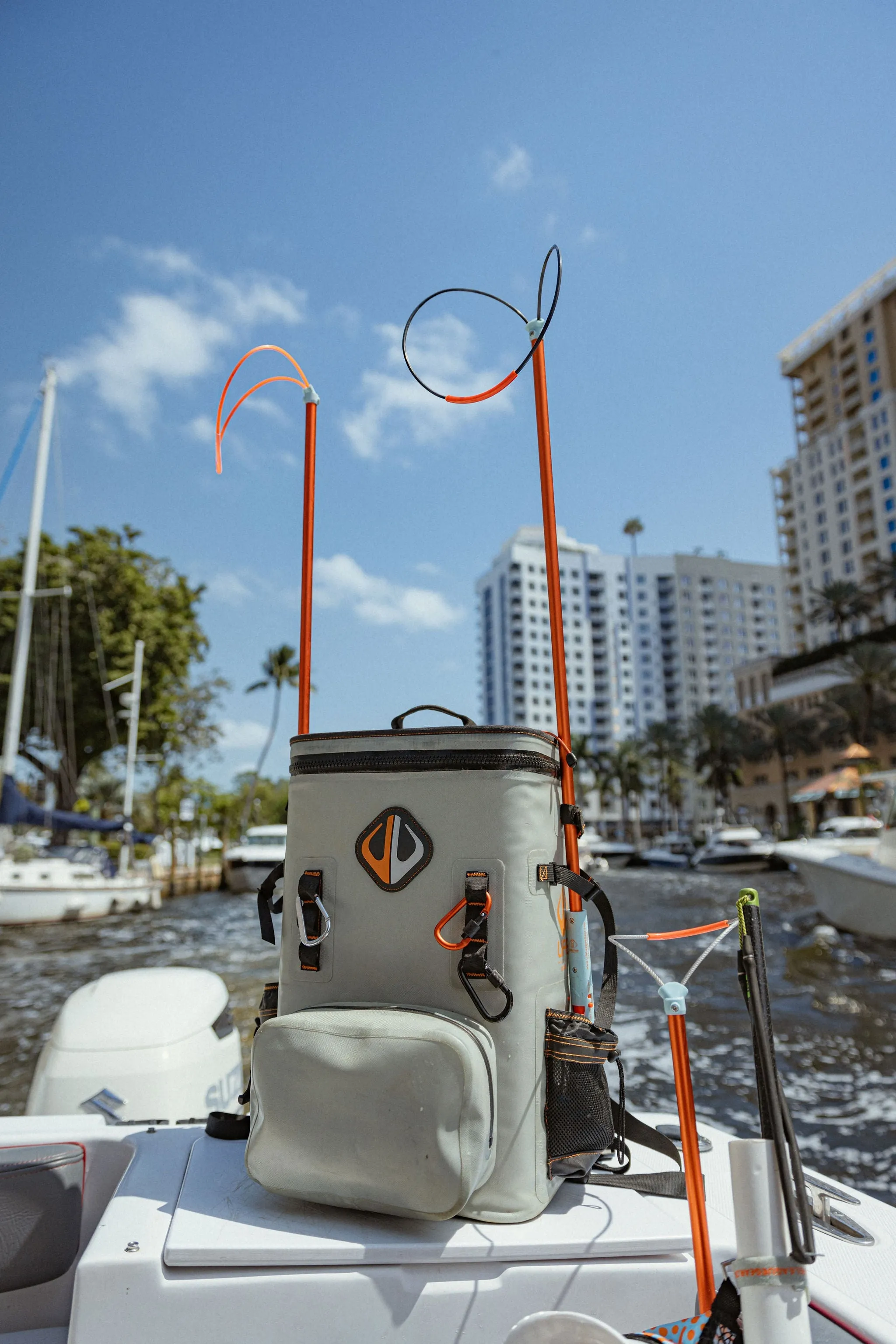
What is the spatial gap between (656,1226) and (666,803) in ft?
365

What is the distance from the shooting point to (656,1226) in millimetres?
1303

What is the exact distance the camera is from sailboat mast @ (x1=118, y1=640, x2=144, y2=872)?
82.6 ft

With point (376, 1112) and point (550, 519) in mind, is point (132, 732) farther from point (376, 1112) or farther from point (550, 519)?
point (376, 1112)

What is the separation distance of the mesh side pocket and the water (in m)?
3.42

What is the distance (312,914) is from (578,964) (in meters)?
0.56

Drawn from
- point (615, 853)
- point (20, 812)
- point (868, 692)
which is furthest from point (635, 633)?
point (20, 812)

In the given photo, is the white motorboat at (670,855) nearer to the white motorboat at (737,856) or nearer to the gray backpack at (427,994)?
the white motorboat at (737,856)

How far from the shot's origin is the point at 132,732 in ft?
88.8

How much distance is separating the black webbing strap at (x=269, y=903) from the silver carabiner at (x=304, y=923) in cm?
20

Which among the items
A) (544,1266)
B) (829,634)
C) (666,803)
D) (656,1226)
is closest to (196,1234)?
(544,1266)

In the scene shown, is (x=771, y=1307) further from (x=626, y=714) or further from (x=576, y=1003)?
(x=626, y=714)

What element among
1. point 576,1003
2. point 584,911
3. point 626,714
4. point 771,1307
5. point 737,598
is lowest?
point 771,1307

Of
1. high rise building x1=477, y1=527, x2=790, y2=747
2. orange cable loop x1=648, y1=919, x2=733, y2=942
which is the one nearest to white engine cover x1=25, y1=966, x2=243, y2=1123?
orange cable loop x1=648, y1=919, x2=733, y2=942

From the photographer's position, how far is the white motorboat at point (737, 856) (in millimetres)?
37031
